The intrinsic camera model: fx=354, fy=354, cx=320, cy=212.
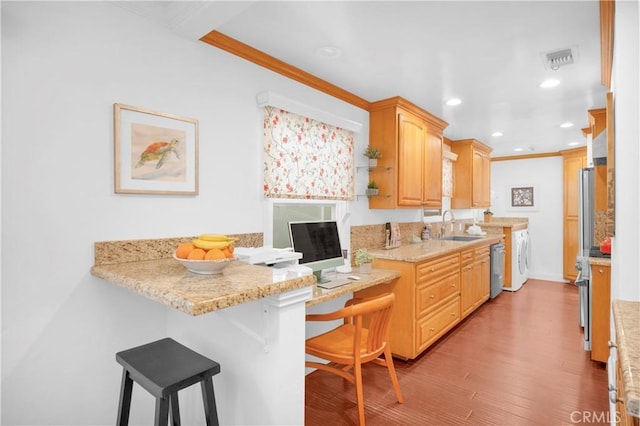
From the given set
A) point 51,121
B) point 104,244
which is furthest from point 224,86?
point 104,244

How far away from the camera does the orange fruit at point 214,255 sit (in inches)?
59.3

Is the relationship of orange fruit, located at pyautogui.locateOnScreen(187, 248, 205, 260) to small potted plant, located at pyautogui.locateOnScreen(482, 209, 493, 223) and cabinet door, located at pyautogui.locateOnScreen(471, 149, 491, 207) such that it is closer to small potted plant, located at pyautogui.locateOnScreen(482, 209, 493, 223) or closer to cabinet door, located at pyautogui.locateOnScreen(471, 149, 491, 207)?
cabinet door, located at pyautogui.locateOnScreen(471, 149, 491, 207)

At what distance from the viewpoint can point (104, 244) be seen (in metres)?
1.78

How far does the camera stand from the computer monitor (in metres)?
2.45

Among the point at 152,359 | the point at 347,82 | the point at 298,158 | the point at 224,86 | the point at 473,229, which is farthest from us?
the point at 473,229

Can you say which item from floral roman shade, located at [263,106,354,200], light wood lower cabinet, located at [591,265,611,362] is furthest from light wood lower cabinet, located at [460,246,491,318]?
floral roman shade, located at [263,106,354,200]

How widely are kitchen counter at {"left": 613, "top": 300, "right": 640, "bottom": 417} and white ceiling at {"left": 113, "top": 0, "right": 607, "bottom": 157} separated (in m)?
1.57

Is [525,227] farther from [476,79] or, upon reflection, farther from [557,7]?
[557,7]

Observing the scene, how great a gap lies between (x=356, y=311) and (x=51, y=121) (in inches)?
69.7

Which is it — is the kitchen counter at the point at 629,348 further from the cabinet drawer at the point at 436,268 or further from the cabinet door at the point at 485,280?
the cabinet door at the point at 485,280

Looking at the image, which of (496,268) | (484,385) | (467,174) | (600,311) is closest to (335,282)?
(484,385)

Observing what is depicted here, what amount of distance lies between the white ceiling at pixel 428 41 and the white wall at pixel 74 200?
28 centimetres

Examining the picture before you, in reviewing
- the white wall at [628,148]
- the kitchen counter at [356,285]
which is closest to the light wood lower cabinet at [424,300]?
the kitchen counter at [356,285]

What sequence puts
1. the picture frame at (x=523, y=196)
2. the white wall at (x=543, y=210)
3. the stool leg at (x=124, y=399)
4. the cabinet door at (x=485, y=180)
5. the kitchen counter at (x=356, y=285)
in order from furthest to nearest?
the picture frame at (x=523, y=196)
the white wall at (x=543, y=210)
the cabinet door at (x=485, y=180)
the kitchen counter at (x=356, y=285)
the stool leg at (x=124, y=399)
